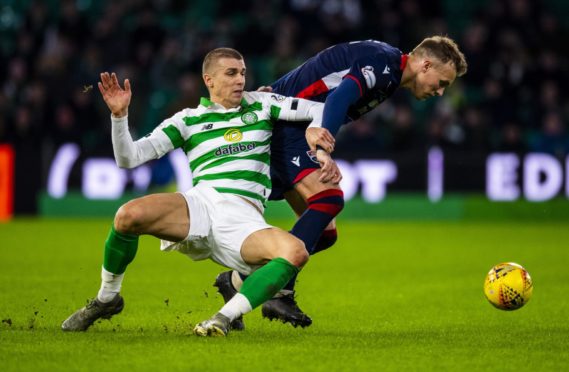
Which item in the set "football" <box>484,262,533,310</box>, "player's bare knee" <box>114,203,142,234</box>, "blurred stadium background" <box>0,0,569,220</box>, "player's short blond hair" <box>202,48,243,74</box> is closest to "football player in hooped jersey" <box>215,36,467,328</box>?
"player's short blond hair" <box>202,48,243,74</box>

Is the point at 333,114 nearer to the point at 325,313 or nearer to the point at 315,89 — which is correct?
the point at 315,89

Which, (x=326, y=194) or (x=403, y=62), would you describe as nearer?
(x=326, y=194)

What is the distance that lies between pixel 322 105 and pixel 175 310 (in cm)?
175

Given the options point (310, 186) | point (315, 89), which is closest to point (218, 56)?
point (315, 89)

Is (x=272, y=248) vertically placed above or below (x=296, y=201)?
below

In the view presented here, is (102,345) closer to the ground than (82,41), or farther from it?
closer to the ground

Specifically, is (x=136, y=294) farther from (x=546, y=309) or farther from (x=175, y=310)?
(x=546, y=309)

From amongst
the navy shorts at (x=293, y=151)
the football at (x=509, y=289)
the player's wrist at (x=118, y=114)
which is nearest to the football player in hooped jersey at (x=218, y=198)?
the player's wrist at (x=118, y=114)

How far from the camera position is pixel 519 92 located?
688 inches

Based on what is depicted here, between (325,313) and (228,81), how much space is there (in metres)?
1.81

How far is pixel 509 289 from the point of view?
255 inches

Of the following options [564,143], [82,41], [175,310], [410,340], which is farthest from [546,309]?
[82,41]

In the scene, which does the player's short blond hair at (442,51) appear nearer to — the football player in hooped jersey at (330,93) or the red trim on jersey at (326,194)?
the football player in hooped jersey at (330,93)

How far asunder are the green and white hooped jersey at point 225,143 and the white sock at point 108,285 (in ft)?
2.31
